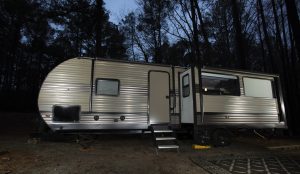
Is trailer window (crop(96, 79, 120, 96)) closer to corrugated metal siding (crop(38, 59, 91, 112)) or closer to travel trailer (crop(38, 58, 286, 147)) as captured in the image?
travel trailer (crop(38, 58, 286, 147))

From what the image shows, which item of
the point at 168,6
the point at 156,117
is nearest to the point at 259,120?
the point at 156,117

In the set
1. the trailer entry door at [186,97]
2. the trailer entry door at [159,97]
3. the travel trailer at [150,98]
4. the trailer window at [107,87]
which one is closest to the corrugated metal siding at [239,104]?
the travel trailer at [150,98]

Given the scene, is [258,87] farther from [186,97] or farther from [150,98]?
[150,98]

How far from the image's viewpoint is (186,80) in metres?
10.1

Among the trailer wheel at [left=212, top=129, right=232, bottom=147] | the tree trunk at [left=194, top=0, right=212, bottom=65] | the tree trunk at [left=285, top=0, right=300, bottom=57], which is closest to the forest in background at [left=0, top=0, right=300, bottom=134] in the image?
the tree trunk at [left=194, top=0, right=212, bottom=65]

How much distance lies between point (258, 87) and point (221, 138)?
2828 millimetres

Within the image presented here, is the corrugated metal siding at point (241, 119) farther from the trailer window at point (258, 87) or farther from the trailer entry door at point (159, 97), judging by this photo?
the trailer entry door at point (159, 97)

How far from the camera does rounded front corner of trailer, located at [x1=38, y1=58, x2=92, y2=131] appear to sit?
344 inches

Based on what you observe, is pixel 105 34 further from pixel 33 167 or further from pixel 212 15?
pixel 33 167

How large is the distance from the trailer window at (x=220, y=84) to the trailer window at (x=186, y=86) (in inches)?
22.4

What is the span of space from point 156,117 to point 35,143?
4276 mm

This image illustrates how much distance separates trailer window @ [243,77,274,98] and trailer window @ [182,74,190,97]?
2455mm

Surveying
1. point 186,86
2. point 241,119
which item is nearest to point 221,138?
point 241,119

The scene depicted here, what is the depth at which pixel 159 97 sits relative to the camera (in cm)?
999
